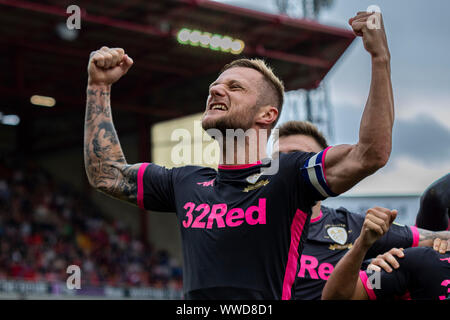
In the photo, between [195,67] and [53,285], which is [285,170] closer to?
[53,285]

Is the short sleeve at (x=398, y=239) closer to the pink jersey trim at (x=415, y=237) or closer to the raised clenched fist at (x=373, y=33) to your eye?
the pink jersey trim at (x=415, y=237)

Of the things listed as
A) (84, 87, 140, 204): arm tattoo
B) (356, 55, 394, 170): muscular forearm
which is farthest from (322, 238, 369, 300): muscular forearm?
(84, 87, 140, 204): arm tattoo

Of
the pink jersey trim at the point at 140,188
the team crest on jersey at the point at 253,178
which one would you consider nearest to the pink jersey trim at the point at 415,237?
the team crest on jersey at the point at 253,178

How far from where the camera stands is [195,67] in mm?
21250

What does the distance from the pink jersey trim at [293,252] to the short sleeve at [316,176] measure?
13cm

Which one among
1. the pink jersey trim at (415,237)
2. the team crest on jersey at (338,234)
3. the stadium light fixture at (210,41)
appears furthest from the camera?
the stadium light fixture at (210,41)

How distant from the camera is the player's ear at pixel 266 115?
314cm

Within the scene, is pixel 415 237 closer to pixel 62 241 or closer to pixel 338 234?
pixel 338 234

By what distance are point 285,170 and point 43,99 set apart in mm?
21989

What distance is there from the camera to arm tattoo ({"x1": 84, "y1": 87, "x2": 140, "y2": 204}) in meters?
3.27

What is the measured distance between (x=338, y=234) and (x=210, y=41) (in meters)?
15.2

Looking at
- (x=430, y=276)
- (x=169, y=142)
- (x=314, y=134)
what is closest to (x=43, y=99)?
(x=169, y=142)

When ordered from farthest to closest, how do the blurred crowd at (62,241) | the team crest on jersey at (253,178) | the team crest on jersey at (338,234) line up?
the blurred crowd at (62,241), the team crest on jersey at (338,234), the team crest on jersey at (253,178)

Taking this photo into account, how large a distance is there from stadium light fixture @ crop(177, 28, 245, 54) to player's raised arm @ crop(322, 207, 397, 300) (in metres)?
15.9
